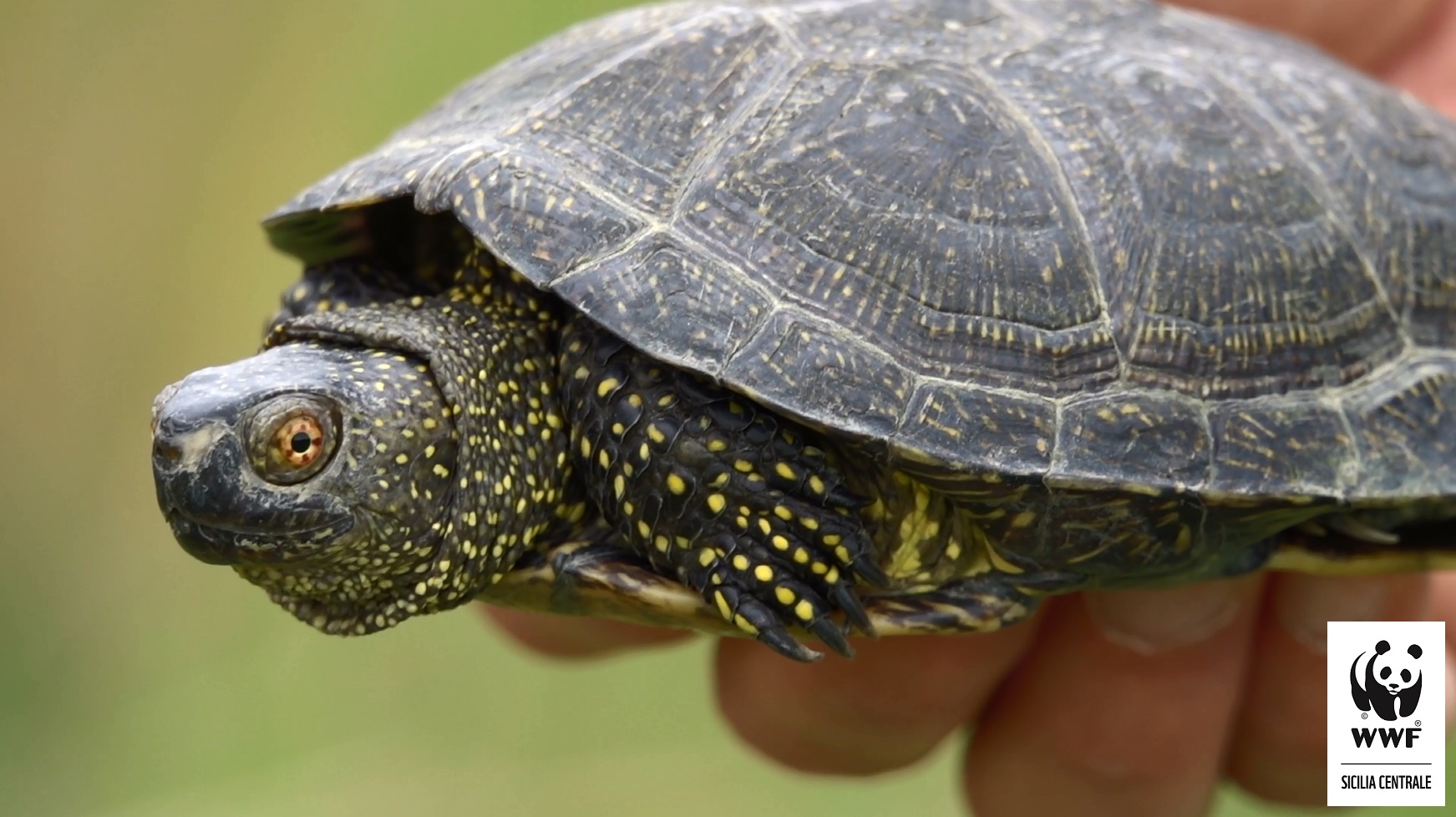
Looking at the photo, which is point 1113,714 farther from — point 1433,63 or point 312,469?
point 1433,63

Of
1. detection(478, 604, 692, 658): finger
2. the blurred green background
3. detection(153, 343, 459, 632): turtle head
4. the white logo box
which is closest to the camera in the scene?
detection(153, 343, 459, 632): turtle head

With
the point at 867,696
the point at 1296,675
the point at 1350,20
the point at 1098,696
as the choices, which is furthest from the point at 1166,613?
the point at 1350,20

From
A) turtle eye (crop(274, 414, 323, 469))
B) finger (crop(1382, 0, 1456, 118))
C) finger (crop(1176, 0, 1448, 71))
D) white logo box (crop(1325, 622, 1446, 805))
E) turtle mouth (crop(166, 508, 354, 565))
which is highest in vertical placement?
turtle eye (crop(274, 414, 323, 469))

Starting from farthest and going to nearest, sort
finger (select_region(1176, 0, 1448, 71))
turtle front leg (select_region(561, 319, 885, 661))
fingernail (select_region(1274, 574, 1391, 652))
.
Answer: finger (select_region(1176, 0, 1448, 71)) → fingernail (select_region(1274, 574, 1391, 652)) → turtle front leg (select_region(561, 319, 885, 661))

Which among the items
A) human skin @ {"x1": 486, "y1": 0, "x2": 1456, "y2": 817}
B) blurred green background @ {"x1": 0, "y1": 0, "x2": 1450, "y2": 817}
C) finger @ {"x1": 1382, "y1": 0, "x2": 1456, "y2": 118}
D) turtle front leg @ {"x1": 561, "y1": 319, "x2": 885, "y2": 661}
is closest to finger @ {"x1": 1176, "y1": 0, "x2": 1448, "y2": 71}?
finger @ {"x1": 1382, "y1": 0, "x2": 1456, "y2": 118}

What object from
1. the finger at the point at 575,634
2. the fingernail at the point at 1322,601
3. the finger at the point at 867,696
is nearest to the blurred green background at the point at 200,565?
the finger at the point at 575,634

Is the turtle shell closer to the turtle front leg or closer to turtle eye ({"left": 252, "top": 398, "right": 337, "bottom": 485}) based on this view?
the turtle front leg
